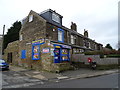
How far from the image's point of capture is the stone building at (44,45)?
46.4 feet

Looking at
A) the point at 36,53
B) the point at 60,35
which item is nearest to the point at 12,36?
the point at 36,53

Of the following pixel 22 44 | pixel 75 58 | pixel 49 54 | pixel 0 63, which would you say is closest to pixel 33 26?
pixel 22 44

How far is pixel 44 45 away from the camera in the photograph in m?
14.6

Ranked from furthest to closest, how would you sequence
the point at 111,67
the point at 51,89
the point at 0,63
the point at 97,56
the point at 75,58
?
1. the point at 75,58
2. the point at 111,67
3. the point at 97,56
4. the point at 0,63
5. the point at 51,89

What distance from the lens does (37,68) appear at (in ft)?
49.8

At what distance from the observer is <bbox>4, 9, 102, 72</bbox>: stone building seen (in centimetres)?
1413

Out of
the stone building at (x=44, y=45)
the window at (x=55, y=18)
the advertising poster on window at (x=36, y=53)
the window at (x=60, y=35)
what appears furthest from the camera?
the window at (x=55, y=18)

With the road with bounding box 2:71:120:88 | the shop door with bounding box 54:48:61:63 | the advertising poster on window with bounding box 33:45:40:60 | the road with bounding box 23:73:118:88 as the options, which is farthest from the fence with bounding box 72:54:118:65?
the road with bounding box 23:73:118:88

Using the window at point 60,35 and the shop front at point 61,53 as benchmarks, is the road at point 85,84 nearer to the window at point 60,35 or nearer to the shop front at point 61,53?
the shop front at point 61,53

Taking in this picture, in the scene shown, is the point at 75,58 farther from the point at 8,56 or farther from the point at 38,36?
the point at 8,56

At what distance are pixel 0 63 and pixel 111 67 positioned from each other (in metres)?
16.6

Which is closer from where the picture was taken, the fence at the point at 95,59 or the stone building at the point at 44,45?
the stone building at the point at 44,45

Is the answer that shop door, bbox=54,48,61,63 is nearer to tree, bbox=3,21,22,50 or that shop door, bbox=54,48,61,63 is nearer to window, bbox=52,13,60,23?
window, bbox=52,13,60,23

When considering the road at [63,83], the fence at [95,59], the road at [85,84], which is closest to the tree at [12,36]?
the fence at [95,59]
